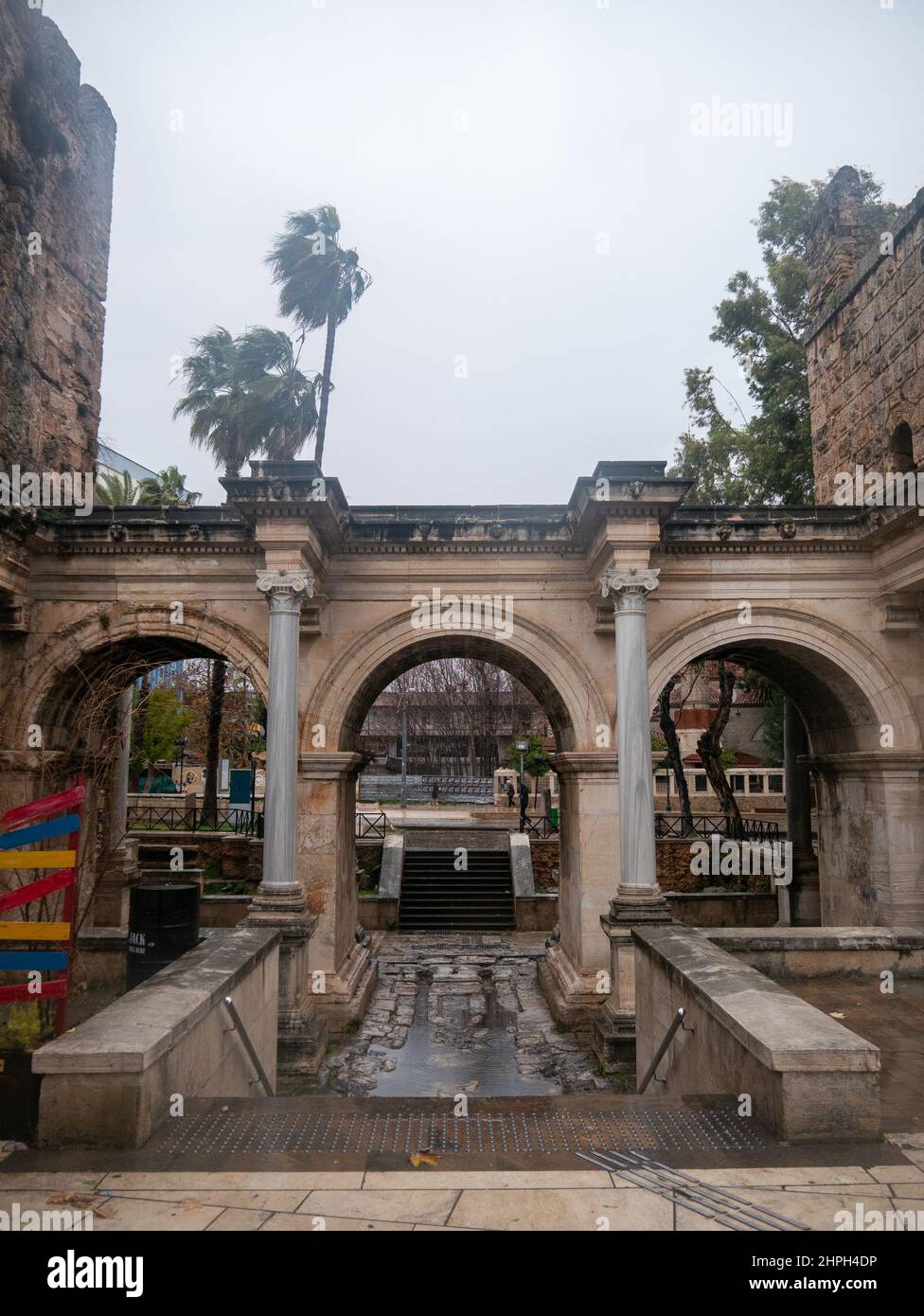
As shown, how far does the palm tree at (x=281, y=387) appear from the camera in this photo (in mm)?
20922

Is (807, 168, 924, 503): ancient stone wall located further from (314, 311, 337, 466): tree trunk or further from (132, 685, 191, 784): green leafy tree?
(132, 685, 191, 784): green leafy tree

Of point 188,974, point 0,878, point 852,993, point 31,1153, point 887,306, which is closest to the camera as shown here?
point 31,1153

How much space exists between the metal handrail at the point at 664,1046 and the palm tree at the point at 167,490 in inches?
704

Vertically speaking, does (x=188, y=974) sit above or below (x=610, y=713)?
below

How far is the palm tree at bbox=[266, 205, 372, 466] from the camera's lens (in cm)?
2108

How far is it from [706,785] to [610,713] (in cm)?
2232

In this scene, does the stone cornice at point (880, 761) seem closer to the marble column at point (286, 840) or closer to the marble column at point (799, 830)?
the marble column at point (799, 830)

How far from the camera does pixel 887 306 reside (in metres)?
11.4

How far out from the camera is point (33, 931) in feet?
24.4

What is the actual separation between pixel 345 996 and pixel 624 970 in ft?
11.6

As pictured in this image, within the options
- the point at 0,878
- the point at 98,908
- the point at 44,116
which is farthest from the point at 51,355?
the point at 98,908

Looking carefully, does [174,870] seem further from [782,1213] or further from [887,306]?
[887,306]

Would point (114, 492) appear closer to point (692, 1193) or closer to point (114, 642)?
point (114, 642)

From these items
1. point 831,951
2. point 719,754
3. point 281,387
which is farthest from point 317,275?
point 831,951
